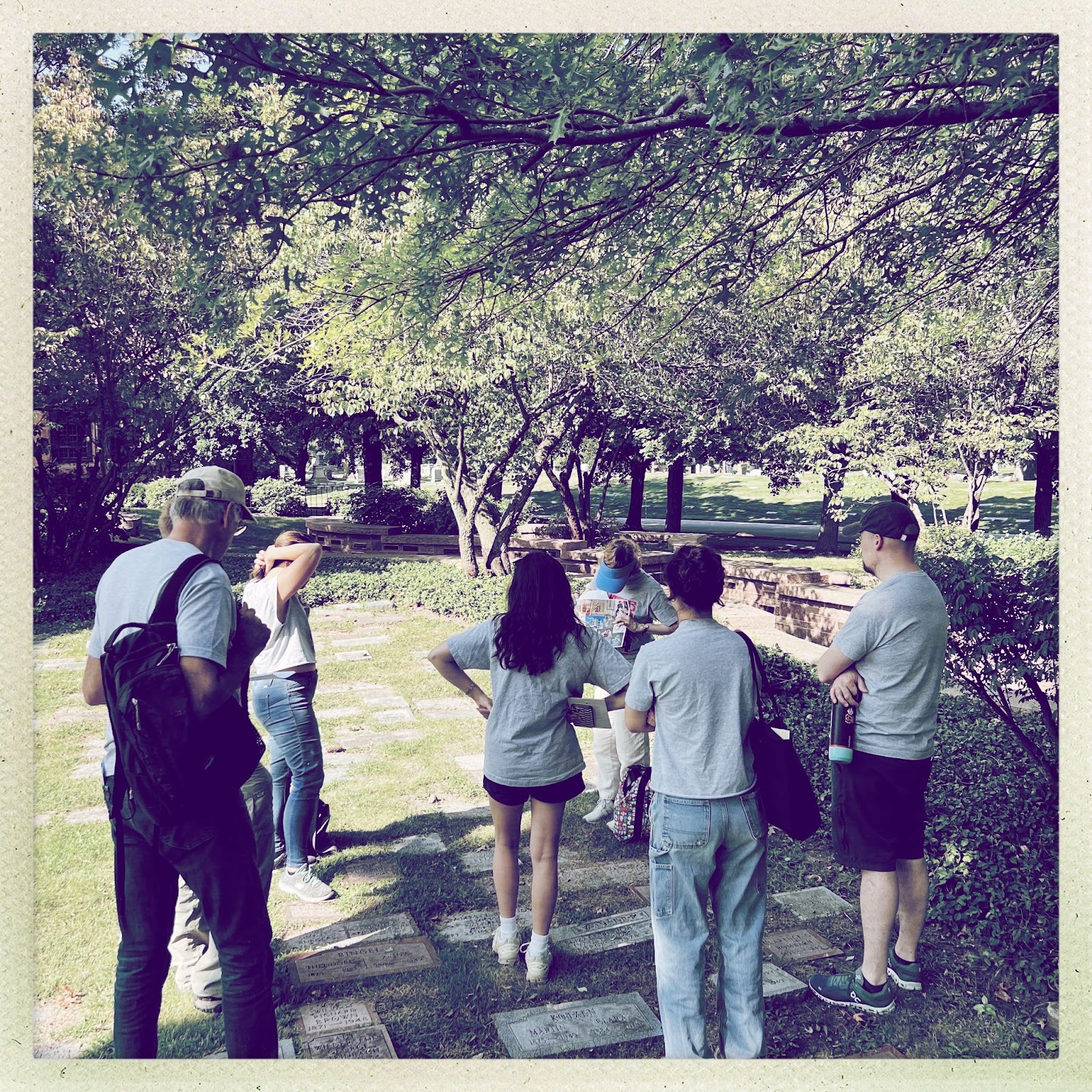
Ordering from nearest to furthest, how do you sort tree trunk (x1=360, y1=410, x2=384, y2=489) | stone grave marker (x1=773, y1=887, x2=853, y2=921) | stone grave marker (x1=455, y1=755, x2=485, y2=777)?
stone grave marker (x1=773, y1=887, x2=853, y2=921) → stone grave marker (x1=455, y1=755, x2=485, y2=777) → tree trunk (x1=360, y1=410, x2=384, y2=489)

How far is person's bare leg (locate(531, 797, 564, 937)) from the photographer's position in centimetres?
351

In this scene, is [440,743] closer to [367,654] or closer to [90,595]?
[367,654]

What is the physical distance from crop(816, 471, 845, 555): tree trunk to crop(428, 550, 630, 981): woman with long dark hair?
12900mm

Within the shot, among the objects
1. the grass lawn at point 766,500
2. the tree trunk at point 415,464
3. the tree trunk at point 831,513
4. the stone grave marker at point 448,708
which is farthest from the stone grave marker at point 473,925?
the tree trunk at point 415,464

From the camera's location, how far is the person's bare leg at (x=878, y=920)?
3301 mm

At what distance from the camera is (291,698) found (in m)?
4.18

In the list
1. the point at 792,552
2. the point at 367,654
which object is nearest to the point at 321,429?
the point at 792,552

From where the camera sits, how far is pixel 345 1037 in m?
3.15

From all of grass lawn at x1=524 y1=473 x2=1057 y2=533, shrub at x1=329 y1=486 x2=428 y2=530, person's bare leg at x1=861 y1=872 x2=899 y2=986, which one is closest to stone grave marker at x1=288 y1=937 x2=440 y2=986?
person's bare leg at x1=861 y1=872 x2=899 y2=986

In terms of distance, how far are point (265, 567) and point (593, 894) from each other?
2.09 meters

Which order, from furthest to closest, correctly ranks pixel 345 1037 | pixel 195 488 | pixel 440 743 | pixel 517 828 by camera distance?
pixel 440 743, pixel 517 828, pixel 345 1037, pixel 195 488

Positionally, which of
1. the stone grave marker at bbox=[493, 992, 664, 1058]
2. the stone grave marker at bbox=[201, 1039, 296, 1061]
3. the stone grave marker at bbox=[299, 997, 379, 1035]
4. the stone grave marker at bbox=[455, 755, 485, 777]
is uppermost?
the stone grave marker at bbox=[455, 755, 485, 777]

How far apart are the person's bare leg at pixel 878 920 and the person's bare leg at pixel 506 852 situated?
1.26m

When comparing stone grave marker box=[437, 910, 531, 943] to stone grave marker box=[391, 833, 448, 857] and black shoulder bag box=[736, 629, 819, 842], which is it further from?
black shoulder bag box=[736, 629, 819, 842]
